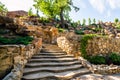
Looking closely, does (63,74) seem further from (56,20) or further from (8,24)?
(56,20)

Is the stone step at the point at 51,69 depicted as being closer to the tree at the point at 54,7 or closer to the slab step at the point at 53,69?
the slab step at the point at 53,69

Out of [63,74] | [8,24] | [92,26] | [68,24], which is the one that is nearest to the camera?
[63,74]

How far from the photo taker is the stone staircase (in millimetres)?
9609

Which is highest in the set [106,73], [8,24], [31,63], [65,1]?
[65,1]

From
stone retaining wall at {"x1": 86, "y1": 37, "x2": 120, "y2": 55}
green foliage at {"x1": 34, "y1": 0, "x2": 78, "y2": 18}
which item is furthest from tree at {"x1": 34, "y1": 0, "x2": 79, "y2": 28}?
stone retaining wall at {"x1": 86, "y1": 37, "x2": 120, "y2": 55}

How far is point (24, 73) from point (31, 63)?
156 cm

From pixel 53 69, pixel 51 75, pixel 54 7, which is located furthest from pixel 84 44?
pixel 54 7

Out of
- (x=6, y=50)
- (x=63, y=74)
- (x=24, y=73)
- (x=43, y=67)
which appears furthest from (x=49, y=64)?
(x=6, y=50)

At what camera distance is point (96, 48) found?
15430 millimetres

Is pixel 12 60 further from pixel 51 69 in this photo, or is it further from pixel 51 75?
pixel 51 69

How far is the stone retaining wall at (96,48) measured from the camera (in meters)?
11.9

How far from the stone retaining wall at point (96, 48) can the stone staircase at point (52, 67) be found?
1.50ft

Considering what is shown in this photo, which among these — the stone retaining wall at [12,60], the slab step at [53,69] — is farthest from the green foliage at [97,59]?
the stone retaining wall at [12,60]

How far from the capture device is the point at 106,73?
11711mm
